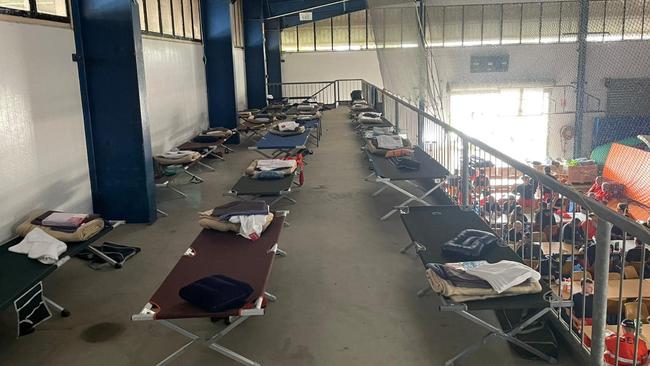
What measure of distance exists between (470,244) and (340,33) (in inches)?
713

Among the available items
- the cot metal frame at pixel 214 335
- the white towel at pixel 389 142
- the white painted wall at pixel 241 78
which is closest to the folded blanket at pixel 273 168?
the white towel at pixel 389 142

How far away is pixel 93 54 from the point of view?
523 cm

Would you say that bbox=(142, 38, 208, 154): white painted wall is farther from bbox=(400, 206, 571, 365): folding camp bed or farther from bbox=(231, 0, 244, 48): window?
bbox=(400, 206, 571, 365): folding camp bed

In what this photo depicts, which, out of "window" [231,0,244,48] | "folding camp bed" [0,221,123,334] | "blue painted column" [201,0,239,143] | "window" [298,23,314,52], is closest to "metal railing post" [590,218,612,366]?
"folding camp bed" [0,221,123,334]

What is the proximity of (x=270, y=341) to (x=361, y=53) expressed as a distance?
18005 millimetres

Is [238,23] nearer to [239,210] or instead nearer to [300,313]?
[239,210]

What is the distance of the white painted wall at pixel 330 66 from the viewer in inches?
800

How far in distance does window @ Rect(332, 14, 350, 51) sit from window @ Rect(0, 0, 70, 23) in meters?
16.2

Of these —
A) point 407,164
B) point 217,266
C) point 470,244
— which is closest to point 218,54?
point 407,164

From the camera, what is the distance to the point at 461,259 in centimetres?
336

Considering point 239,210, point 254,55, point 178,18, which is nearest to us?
point 239,210

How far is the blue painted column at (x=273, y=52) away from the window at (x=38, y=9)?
14.5m

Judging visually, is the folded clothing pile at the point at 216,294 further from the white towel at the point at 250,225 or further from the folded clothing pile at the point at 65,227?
the folded clothing pile at the point at 65,227

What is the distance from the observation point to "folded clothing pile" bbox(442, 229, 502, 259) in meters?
3.37
